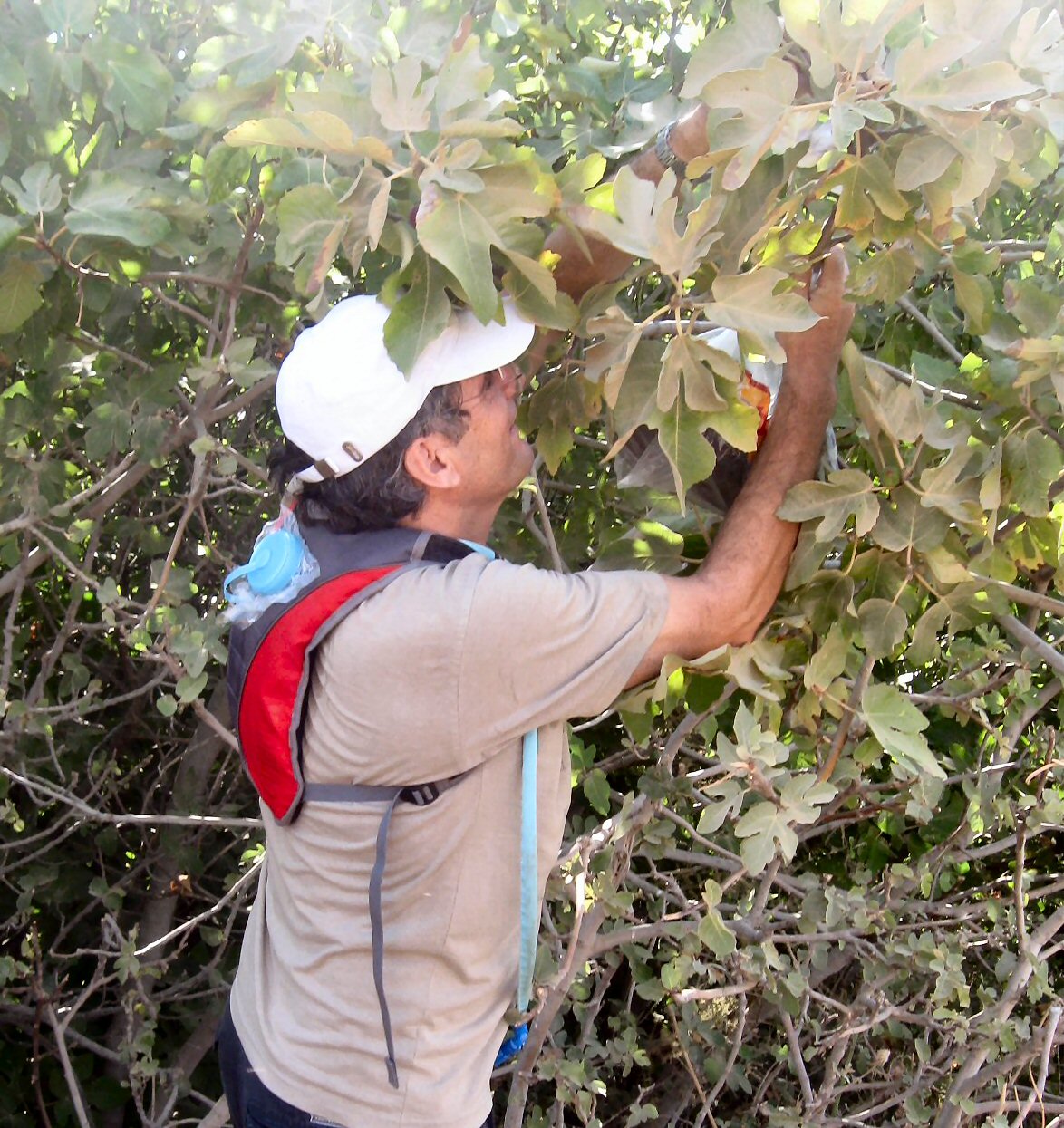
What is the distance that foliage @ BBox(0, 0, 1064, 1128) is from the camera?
149 centimetres

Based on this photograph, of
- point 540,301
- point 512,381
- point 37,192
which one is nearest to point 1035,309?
point 540,301

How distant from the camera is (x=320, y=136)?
1435mm

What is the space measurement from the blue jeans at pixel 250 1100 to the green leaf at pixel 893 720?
900mm

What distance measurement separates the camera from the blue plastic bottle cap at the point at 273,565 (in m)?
1.86

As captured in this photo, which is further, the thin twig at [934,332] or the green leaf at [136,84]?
the thin twig at [934,332]

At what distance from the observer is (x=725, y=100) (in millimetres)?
1392

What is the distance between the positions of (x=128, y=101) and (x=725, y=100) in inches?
43.4

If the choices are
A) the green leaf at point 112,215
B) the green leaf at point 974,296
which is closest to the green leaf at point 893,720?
the green leaf at point 974,296

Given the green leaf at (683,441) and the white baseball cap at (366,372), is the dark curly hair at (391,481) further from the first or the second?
the green leaf at (683,441)

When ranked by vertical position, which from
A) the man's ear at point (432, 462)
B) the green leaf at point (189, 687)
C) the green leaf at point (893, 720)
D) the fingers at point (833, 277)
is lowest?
the green leaf at point (189, 687)

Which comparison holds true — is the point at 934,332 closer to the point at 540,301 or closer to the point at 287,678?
the point at 540,301

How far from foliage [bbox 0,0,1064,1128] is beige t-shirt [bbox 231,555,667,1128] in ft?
0.63

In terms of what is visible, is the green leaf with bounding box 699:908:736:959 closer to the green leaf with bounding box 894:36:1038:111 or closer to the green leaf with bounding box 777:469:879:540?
the green leaf with bounding box 777:469:879:540

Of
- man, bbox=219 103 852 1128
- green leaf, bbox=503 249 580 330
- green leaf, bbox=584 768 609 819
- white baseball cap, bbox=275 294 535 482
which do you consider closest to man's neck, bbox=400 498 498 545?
man, bbox=219 103 852 1128
